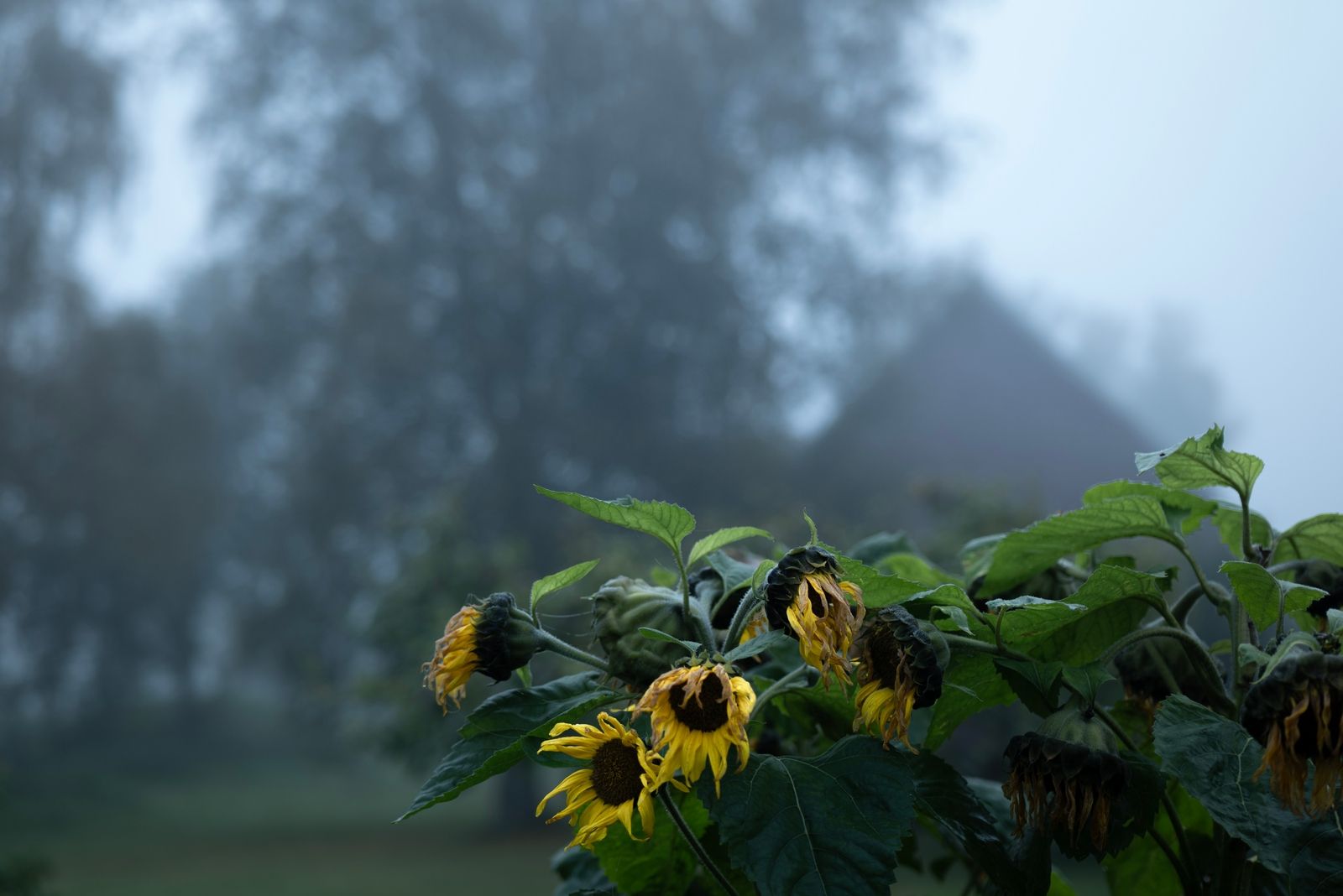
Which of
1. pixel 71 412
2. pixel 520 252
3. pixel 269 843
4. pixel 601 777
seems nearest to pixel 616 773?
pixel 601 777

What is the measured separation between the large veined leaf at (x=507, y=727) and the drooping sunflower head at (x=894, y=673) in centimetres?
9

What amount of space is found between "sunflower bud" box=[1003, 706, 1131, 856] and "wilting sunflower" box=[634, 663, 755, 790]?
0.32 ft

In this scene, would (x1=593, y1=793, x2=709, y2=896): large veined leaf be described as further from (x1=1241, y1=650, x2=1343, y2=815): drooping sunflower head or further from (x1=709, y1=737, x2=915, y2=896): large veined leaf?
(x1=1241, y1=650, x2=1343, y2=815): drooping sunflower head

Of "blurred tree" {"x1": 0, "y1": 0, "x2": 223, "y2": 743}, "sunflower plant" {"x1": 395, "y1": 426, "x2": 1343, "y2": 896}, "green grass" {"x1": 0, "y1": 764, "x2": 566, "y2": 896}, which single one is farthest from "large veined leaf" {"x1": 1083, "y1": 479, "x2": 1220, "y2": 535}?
"blurred tree" {"x1": 0, "y1": 0, "x2": 223, "y2": 743}

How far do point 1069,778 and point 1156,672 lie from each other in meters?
0.12

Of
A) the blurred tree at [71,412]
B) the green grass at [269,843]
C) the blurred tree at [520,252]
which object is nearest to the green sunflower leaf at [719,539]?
the green grass at [269,843]

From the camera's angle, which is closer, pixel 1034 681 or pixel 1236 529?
pixel 1034 681

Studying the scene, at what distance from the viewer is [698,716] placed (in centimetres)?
38

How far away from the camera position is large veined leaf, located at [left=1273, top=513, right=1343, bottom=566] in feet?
1.65

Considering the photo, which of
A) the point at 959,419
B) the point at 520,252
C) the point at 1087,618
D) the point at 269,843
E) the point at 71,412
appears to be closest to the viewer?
the point at 1087,618

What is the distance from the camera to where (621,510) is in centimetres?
43

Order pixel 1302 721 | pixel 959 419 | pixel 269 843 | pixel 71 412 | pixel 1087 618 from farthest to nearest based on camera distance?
pixel 959 419
pixel 71 412
pixel 269 843
pixel 1087 618
pixel 1302 721

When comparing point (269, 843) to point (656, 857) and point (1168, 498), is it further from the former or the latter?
point (1168, 498)

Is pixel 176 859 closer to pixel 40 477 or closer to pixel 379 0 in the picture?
pixel 40 477
